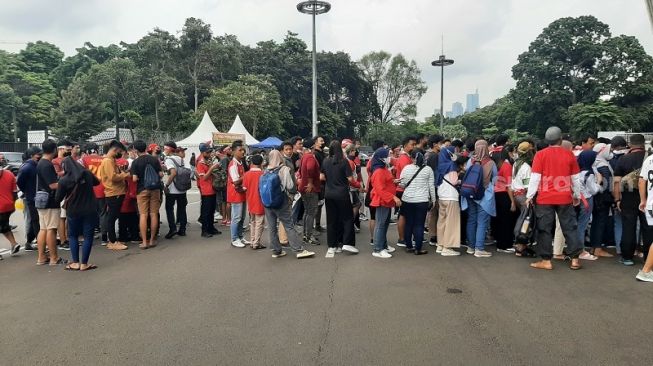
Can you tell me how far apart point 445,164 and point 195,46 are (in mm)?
34631

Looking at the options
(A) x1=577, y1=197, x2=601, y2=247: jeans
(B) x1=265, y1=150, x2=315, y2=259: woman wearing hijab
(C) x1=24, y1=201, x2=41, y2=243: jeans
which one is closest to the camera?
(A) x1=577, y1=197, x2=601, y2=247: jeans

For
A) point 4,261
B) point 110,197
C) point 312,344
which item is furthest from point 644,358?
point 4,261

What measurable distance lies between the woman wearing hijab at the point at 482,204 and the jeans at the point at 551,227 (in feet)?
2.64

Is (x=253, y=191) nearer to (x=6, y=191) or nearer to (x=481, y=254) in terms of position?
(x=481, y=254)

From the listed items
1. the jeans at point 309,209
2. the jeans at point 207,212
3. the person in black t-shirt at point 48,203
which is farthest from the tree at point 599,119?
the person in black t-shirt at point 48,203

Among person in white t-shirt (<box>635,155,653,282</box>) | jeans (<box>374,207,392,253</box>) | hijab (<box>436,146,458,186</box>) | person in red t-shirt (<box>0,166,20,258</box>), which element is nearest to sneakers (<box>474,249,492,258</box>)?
hijab (<box>436,146,458,186</box>)

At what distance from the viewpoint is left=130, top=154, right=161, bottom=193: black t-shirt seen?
7699 millimetres

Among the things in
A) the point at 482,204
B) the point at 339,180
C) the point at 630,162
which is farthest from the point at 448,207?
the point at 630,162

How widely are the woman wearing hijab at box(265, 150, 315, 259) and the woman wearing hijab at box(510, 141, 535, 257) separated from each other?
3.28 m

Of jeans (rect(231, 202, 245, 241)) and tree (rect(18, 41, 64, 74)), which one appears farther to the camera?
tree (rect(18, 41, 64, 74))

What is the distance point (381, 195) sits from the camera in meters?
6.87

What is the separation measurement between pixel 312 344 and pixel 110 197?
5481mm

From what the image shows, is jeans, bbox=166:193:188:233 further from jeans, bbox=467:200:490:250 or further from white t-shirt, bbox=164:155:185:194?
jeans, bbox=467:200:490:250

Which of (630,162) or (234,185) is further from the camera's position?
(234,185)
